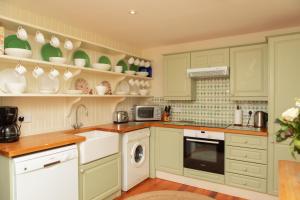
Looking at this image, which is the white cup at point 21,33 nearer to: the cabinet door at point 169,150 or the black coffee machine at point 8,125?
the black coffee machine at point 8,125

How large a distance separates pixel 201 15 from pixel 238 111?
4.98 feet

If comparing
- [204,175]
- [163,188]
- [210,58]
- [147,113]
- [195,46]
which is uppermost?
[195,46]

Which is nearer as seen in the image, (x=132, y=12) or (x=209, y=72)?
(x=132, y=12)

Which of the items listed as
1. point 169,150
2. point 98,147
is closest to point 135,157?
point 169,150

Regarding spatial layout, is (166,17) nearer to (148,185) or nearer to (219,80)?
(219,80)

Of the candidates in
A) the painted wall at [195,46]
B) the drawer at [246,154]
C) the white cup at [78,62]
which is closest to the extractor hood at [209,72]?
the painted wall at [195,46]

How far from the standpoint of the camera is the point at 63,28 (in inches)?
103

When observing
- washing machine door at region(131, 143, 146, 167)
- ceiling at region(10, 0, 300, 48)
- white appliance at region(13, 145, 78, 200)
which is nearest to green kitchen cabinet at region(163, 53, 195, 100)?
ceiling at region(10, 0, 300, 48)

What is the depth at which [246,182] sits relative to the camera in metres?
2.62

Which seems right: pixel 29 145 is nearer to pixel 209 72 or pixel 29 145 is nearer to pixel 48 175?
pixel 48 175

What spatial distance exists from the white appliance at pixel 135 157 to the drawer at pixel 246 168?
120cm

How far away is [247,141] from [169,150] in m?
1.13

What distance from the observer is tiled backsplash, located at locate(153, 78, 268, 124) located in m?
3.10

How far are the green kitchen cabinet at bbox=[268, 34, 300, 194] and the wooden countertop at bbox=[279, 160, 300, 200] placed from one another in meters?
0.99
